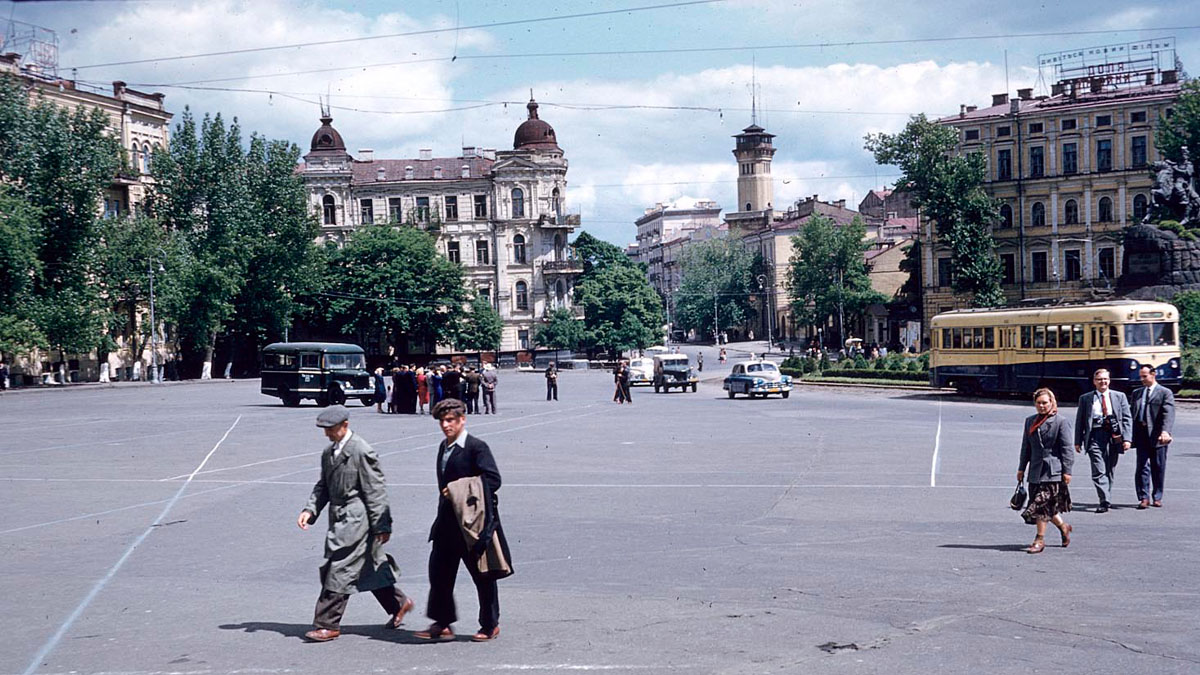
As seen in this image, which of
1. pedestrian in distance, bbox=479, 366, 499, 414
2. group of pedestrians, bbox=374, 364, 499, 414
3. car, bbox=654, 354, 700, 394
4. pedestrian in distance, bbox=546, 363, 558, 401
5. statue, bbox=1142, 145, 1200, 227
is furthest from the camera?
car, bbox=654, 354, 700, 394

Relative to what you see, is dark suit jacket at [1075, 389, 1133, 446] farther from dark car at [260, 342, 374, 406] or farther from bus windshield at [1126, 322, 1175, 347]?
dark car at [260, 342, 374, 406]

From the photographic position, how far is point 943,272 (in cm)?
9012

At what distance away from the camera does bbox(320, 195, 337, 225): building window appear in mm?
103787

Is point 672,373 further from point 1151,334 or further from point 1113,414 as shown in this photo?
point 1113,414

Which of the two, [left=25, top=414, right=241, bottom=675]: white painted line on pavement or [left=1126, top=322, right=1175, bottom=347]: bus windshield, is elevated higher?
[left=1126, top=322, right=1175, bottom=347]: bus windshield

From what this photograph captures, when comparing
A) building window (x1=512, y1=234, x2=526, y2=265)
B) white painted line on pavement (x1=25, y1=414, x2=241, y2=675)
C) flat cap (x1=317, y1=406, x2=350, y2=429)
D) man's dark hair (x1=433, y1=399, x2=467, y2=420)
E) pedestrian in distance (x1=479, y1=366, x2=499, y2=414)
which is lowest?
white painted line on pavement (x1=25, y1=414, x2=241, y2=675)

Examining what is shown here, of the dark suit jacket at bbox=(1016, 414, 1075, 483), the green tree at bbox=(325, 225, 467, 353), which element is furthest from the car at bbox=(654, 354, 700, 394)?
the dark suit jacket at bbox=(1016, 414, 1075, 483)

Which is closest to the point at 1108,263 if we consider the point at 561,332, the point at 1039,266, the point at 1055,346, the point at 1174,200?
the point at 1039,266

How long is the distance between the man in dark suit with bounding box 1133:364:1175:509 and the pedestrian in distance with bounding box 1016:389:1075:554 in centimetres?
302

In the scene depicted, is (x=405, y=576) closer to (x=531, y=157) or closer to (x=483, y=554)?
(x=483, y=554)

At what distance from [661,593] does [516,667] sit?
238cm

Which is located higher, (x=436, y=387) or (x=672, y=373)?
(x=436, y=387)

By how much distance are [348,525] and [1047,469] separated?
6769 millimetres

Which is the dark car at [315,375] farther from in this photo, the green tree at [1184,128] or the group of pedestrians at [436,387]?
the green tree at [1184,128]
